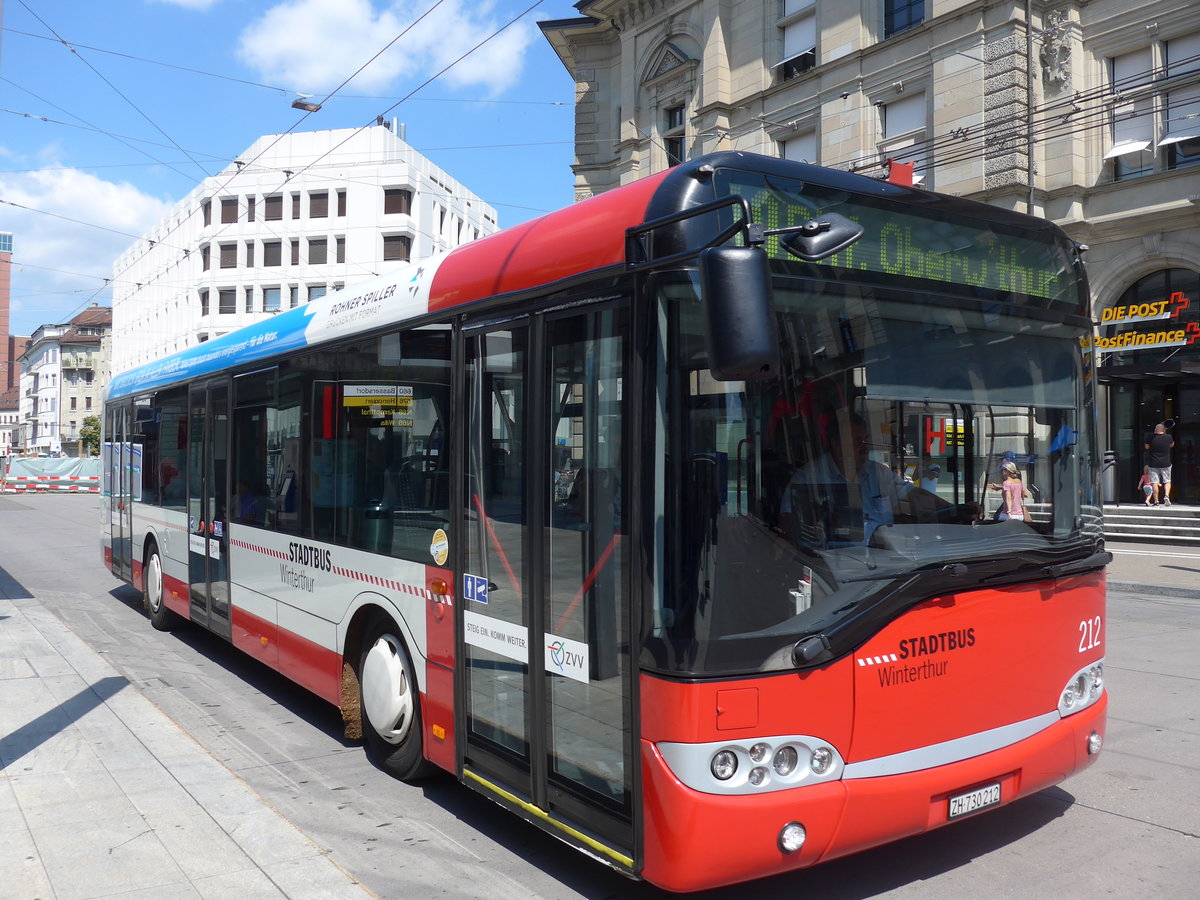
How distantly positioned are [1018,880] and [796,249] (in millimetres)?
2747

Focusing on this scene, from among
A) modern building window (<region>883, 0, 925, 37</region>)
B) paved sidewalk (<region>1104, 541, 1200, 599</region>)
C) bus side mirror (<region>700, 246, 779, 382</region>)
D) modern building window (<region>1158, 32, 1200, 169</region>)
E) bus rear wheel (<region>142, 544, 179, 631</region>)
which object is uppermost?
modern building window (<region>883, 0, 925, 37</region>)

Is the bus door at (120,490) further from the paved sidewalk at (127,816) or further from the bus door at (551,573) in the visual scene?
the bus door at (551,573)

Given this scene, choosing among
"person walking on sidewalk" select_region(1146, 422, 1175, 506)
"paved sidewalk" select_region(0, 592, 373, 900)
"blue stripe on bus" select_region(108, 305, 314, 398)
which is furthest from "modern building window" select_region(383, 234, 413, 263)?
"paved sidewalk" select_region(0, 592, 373, 900)

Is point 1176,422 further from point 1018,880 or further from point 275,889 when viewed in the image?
point 275,889

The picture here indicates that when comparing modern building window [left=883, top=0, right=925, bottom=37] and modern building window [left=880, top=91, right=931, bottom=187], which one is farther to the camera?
modern building window [left=883, top=0, right=925, bottom=37]

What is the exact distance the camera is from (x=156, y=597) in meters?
10.5

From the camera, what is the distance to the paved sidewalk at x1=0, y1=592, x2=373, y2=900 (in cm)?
429

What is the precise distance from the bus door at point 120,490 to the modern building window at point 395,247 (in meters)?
48.5

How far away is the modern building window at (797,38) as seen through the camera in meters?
28.0

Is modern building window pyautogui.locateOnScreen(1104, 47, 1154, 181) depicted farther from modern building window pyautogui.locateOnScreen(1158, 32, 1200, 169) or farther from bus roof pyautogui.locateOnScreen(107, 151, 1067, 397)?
bus roof pyautogui.locateOnScreen(107, 151, 1067, 397)

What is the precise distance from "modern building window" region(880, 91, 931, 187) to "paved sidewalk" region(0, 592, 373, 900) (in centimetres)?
2265

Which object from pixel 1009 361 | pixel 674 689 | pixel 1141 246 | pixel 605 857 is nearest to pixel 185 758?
pixel 605 857

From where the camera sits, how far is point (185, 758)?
6055 mm

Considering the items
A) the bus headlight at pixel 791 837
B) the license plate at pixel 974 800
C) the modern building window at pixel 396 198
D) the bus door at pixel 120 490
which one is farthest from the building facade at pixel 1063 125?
the modern building window at pixel 396 198
